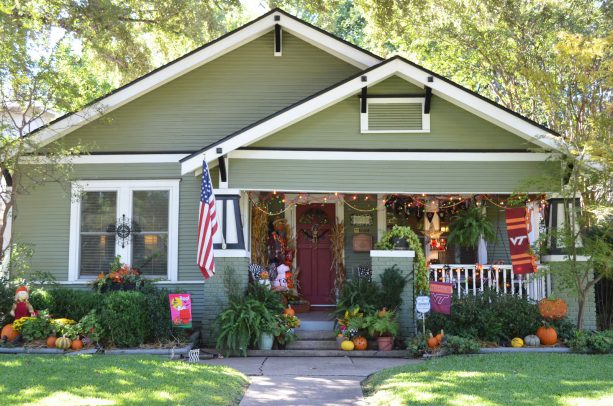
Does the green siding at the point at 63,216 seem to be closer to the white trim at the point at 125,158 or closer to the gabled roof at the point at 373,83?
the white trim at the point at 125,158

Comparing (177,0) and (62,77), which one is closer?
(62,77)

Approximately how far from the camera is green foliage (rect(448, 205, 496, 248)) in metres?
12.7

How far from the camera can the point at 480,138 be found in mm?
11766

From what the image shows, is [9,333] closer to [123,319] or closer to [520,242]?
[123,319]

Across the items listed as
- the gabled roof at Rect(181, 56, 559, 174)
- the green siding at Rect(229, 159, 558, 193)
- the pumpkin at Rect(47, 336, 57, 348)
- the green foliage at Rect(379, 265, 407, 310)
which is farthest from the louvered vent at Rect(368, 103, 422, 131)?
the pumpkin at Rect(47, 336, 57, 348)

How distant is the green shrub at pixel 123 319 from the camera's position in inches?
409

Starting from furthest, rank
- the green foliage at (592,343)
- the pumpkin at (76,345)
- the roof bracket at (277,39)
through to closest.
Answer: the roof bracket at (277,39)
the pumpkin at (76,345)
the green foliage at (592,343)

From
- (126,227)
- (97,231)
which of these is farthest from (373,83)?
(97,231)

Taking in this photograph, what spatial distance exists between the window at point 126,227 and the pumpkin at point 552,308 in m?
6.97

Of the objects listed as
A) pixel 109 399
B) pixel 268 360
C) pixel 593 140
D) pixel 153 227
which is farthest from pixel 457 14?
pixel 109 399

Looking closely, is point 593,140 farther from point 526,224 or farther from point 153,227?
point 153,227

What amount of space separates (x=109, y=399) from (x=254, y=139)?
580 centimetres

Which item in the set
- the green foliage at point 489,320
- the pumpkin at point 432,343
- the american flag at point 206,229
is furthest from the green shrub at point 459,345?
the american flag at point 206,229

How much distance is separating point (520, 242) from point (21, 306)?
8.97 meters
